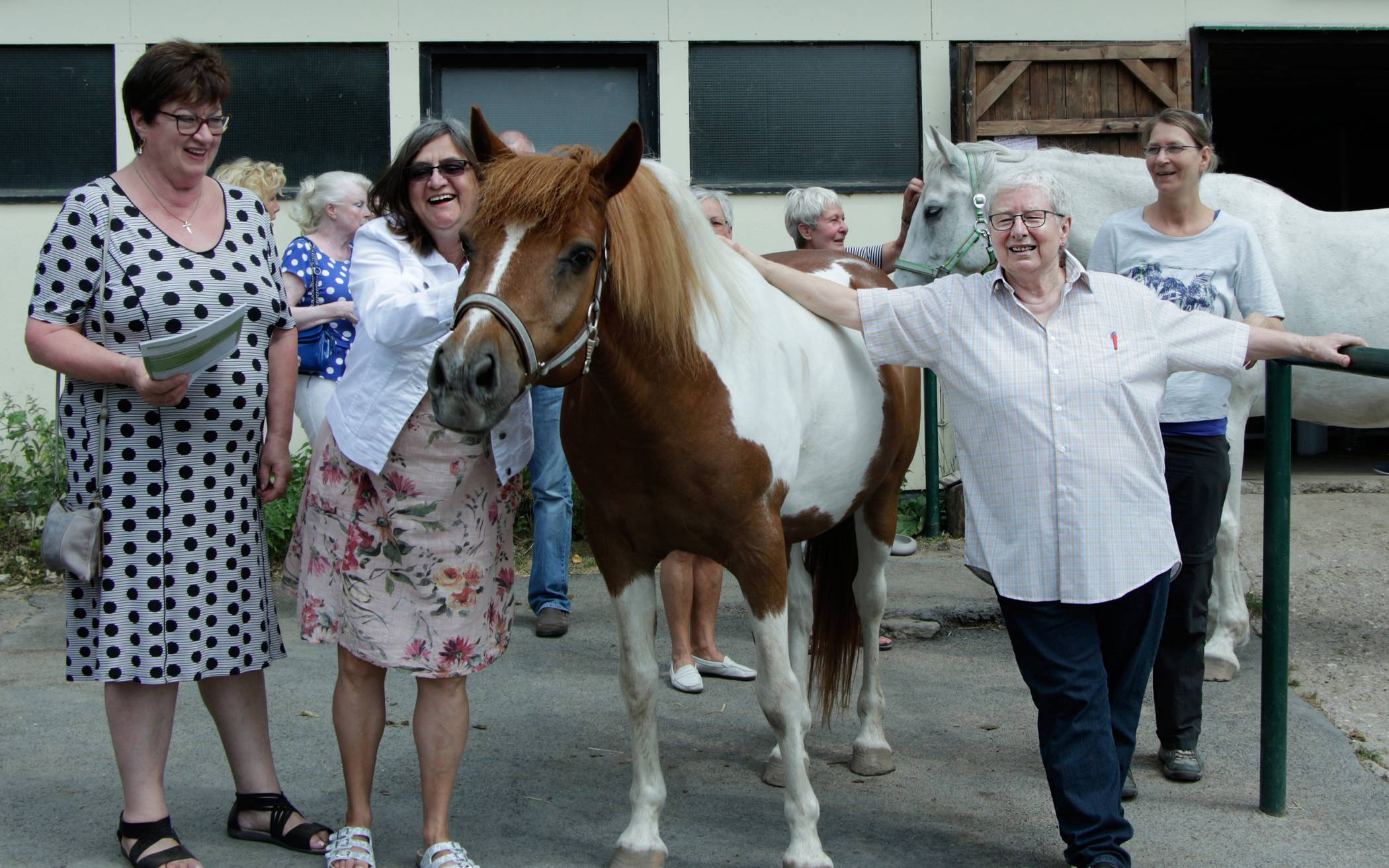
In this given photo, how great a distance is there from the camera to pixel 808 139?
7.29 meters

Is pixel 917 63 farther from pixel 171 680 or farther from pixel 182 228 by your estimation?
pixel 171 680

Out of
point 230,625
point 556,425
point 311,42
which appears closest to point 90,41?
point 311,42

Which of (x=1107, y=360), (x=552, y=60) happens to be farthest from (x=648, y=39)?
(x=1107, y=360)

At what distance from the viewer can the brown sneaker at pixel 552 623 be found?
16.7ft

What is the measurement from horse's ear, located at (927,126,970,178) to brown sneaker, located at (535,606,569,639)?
8.45 feet

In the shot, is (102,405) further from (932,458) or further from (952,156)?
(932,458)

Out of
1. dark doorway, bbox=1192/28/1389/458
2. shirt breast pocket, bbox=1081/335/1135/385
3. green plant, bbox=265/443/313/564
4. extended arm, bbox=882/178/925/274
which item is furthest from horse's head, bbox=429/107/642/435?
dark doorway, bbox=1192/28/1389/458

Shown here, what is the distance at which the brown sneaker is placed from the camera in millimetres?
5090

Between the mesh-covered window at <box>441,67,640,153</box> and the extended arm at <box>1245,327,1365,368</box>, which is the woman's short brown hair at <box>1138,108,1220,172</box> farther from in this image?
the mesh-covered window at <box>441,67,640,153</box>

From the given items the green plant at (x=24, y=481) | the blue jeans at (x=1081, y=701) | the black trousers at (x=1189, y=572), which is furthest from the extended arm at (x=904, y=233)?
the green plant at (x=24, y=481)

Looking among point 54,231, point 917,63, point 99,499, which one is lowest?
point 99,499

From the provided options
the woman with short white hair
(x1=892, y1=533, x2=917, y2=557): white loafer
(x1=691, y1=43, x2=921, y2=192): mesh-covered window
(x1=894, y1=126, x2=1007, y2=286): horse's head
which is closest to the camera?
the woman with short white hair

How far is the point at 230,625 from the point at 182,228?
961 mm

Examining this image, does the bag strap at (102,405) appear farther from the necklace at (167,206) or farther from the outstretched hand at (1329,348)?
the outstretched hand at (1329,348)
